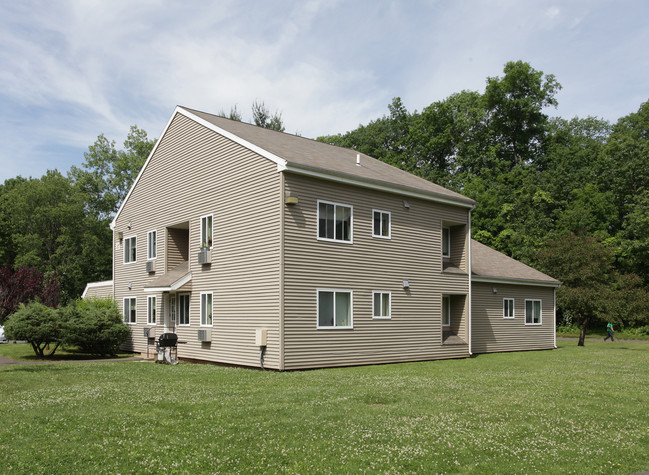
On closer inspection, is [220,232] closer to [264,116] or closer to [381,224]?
[381,224]

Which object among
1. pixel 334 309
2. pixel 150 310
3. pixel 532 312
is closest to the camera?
pixel 334 309

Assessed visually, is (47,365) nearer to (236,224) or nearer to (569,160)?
(236,224)

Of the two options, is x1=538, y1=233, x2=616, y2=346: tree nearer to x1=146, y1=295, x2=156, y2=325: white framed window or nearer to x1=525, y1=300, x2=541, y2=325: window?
x1=525, y1=300, x2=541, y2=325: window

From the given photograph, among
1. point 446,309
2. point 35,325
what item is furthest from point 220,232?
point 446,309

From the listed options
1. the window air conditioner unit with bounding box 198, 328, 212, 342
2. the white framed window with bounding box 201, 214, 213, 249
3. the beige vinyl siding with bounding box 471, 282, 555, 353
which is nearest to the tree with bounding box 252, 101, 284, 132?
the beige vinyl siding with bounding box 471, 282, 555, 353


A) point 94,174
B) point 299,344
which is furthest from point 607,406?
point 94,174

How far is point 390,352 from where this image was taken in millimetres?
19953

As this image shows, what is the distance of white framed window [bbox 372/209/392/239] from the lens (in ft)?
65.4

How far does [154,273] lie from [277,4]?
12320mm

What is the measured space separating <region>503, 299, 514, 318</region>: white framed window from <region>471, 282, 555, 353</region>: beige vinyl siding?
7.8 inches

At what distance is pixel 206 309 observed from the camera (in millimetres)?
20578

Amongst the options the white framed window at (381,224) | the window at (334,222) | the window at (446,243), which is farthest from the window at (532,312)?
the window at (334,222)

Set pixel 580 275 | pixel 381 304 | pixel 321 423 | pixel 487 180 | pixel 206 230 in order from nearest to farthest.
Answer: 1. pixel 321 423
2. pixel 381 304
3. pixel 206 230
4. pixel 580 275
5. pixel 487 180

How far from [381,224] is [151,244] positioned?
10.9 meters
